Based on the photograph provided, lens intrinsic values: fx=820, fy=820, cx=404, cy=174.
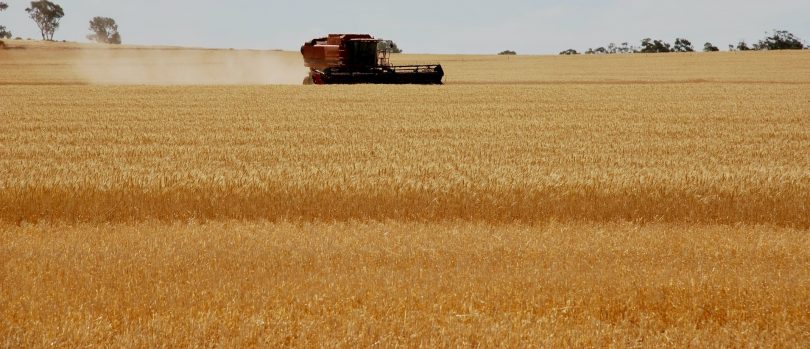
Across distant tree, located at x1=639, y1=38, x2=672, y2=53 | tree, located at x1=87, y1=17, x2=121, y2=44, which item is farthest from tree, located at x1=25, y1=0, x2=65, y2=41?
distant tree, located at x1=639, y1=38, x2=672, y2=53

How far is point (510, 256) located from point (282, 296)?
2.33 metres

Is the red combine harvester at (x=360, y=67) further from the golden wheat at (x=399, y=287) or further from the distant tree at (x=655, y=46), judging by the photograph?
the distant tree at (x=655, y=46)

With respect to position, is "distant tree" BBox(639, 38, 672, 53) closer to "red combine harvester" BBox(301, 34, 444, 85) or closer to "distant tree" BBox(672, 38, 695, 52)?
"distant tree" BBox(672, 38, 695, 52)

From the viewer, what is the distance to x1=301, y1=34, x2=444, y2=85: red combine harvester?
34.2 meters

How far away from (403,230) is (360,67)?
26871mm

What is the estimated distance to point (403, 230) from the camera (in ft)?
27.9

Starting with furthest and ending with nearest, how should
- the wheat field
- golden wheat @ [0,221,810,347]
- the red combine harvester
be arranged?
the red combine harvester, the wheat field, golden wheat @ [0,221,810,347]

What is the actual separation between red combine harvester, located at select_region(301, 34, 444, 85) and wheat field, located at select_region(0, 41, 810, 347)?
15.2 m

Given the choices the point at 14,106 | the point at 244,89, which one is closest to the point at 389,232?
the point at 14,106

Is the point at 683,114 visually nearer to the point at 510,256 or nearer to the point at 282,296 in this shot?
the point at 510,256

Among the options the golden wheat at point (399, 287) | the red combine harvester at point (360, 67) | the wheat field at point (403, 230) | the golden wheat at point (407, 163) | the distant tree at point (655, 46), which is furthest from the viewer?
the distant tree at point (655, 46)

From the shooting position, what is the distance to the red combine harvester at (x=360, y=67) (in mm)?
34188

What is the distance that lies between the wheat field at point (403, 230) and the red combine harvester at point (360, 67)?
15.2 m

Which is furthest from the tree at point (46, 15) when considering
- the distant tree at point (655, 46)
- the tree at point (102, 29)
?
the distant tree at point (655, 46)
